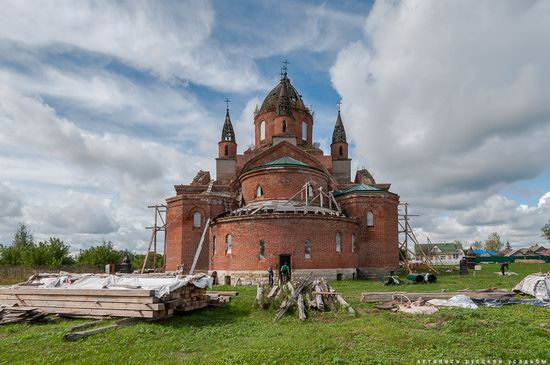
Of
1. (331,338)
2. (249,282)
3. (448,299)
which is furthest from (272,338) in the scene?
(249,282)

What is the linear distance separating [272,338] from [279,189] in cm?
2066

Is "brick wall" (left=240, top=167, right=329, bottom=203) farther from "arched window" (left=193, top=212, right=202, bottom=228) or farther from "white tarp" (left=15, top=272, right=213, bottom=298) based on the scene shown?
"white tarp" (left=15, top=272, right=213, bottom=298)

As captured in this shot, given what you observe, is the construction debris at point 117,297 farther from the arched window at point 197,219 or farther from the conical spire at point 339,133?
the conical spire at point 339,133

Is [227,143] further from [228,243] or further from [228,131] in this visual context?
[228,243]

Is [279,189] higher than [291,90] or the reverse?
the reverse

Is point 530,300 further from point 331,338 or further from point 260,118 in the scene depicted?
point 260,118

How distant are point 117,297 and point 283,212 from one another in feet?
48.8

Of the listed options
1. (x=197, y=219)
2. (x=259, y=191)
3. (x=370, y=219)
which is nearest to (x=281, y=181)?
(x=259, y=191)

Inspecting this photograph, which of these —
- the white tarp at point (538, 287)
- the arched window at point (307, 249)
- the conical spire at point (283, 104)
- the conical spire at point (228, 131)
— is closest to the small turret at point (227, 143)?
the conical spire at point (228, 131)

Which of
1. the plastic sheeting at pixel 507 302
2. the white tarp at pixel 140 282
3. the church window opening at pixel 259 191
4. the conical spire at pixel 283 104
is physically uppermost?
the conical spire at pixel 283 104

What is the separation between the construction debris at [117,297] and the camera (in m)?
11.8

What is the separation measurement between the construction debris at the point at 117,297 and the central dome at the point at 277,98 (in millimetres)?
29558

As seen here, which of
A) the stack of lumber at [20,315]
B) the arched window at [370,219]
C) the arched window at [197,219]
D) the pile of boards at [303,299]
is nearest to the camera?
the stack of lumber at [20,315]

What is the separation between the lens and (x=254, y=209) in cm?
2764
